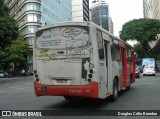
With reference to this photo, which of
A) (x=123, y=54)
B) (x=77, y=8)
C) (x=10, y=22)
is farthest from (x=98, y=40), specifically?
(x=77, y=8)

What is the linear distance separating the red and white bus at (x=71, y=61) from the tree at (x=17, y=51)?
65535mm

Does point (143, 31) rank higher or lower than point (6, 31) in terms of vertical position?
higher

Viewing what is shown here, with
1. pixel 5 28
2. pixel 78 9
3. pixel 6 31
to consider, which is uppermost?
pixel 78 9

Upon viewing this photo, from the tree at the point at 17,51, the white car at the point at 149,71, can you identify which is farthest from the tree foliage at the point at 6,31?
the tree at the point at 17,51

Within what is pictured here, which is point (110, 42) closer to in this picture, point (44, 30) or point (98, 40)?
point (98, 40)

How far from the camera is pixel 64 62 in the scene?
12656 millimetres

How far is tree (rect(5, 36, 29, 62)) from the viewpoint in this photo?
78.6 metres

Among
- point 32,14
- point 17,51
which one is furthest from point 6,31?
point 32,14

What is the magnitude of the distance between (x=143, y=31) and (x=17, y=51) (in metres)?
27.5

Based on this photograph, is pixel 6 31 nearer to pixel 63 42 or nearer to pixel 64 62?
pixel 63 42

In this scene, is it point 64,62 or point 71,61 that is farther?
point 64,62

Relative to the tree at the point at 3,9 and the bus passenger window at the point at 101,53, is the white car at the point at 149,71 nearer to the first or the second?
the tree at the point at 3,9

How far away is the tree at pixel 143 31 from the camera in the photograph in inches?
2904

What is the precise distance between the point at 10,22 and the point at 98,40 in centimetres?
3630
